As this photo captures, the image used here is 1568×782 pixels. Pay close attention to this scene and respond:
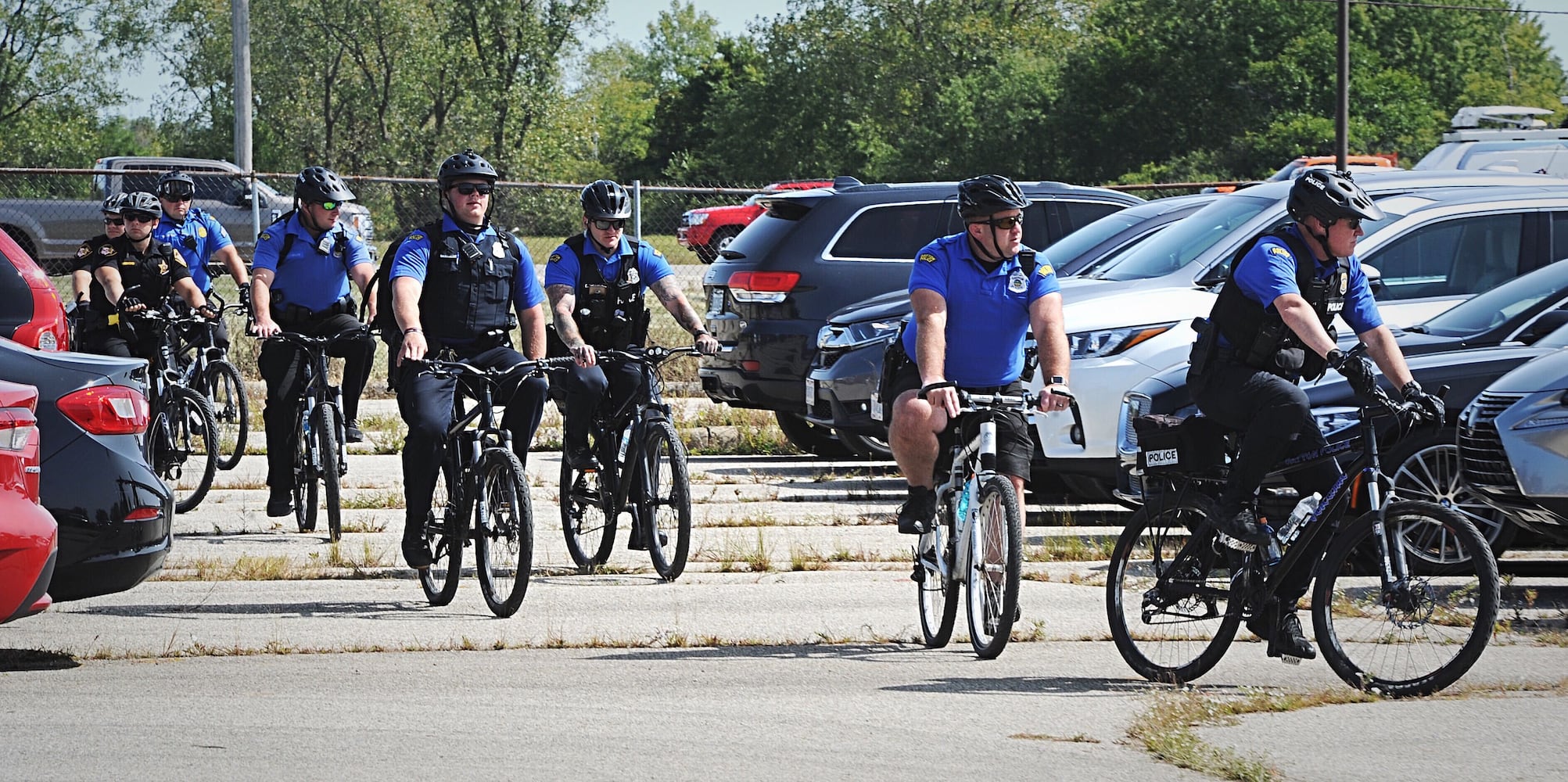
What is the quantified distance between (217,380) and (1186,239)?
618cm

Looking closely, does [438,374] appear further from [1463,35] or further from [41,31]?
[1463,35]

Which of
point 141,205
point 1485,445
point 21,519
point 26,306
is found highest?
point 141,205

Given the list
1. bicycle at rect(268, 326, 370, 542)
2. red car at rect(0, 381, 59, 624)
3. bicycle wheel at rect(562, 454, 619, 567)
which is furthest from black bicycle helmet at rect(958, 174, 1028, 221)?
bicycle at rect(268, 326, 370, 542)

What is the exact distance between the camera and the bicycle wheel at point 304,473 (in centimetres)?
1070

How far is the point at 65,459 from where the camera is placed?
6754mm

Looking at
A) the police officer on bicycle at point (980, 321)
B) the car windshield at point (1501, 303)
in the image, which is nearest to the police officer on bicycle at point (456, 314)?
the police officer on bicycle at point (980, 321)

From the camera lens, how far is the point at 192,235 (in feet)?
41.3

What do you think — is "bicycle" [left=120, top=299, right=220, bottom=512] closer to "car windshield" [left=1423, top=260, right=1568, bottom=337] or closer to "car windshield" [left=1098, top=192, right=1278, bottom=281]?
"car windshield" [left=1098, top=192, right=1278, bottom=281]

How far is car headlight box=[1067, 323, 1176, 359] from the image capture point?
1058 cm

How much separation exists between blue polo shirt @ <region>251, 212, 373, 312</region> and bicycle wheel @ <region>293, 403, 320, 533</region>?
64 cm

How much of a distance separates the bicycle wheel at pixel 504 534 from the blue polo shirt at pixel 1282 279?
3.00m

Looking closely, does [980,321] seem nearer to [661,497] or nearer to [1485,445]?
[661,497]

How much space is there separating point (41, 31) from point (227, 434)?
3927 cm

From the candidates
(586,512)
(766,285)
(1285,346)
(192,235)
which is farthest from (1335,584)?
(192,235)
